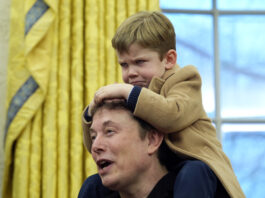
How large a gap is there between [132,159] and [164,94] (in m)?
0.27

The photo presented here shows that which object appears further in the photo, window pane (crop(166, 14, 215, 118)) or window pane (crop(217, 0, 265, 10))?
window pane (crop(217, 0, 265, 10))

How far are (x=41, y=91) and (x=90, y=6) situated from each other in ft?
2.03

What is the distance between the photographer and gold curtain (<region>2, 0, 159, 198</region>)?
118 inches

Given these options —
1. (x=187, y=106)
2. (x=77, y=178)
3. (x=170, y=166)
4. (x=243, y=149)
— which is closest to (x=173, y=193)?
(x=170, y=166)

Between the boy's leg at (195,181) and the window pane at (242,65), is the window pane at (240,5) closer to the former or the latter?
the window pane at (242,65)

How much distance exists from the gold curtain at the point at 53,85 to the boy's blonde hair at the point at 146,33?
134cm

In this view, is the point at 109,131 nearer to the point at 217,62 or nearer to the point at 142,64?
the point at 142,64

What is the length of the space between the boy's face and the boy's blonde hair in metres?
0.02

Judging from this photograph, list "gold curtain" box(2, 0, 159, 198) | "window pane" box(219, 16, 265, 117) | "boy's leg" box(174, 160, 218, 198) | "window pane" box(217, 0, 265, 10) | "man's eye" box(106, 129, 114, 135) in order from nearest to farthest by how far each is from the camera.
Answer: "boy's leg" box(174, 160, 218, 198) < "man's eye" box(106, 129, 114, 135) < "gold curtain" box(2, 0, 159, 198) < "window pane" box(219, 16, 265, 117) < "window pane" box(217, 0, 265, 10)

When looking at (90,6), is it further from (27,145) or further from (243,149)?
(243,149)

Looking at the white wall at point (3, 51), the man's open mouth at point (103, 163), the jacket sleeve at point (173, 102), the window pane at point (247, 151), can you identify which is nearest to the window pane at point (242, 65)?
the window pane at point (247, 151)

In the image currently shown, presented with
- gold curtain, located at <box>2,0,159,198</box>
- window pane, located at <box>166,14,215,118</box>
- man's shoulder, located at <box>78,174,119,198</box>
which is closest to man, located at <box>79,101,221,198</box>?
man's shoulder, located at <box>78,174,119,198</box>

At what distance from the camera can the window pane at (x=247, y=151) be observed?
3613 millimetres

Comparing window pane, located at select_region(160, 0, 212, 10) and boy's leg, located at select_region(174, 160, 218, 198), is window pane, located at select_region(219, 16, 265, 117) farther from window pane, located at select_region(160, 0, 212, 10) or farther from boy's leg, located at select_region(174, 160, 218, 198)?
boy's leg, located at select_region(174, 160, 218, 198)
